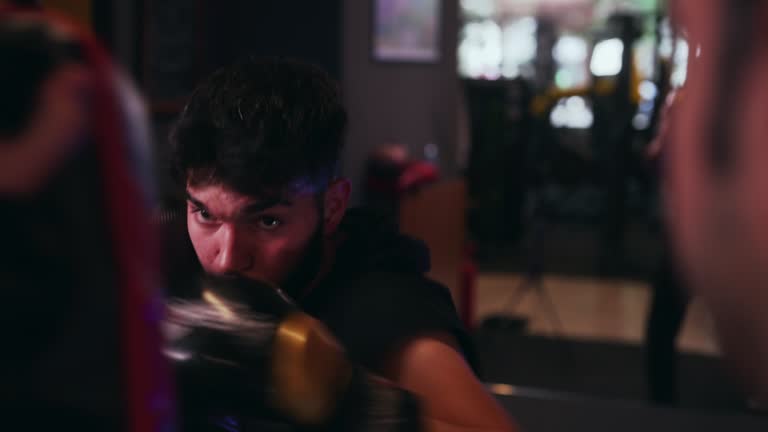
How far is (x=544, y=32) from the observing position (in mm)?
11648

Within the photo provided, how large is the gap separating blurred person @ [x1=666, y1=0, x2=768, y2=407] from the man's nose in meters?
0.67

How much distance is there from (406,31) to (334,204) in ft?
12.3

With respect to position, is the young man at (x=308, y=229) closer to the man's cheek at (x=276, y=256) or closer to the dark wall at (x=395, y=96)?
the man's cheek at (x=276, y=256)

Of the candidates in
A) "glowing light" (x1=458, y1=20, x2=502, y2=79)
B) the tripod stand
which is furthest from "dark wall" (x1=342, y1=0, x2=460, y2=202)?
"glowing light" (x1=458, y1=20, x2=502, y2=79)

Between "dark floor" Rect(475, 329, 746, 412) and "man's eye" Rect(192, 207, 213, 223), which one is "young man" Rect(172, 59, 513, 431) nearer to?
"man's eye" Rect(192, 207, 213, 223)

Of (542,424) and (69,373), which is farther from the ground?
(69,373)

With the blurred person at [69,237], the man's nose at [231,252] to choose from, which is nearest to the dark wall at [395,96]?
the man's nose at [231,252]

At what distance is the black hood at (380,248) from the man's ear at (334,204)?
0.02m

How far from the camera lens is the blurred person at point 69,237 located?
41 centimetres

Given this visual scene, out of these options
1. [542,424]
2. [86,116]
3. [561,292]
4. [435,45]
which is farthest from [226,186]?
[561,292]

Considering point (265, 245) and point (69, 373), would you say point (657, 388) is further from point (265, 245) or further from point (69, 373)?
point (69, 373)

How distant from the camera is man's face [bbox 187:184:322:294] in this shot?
105cm

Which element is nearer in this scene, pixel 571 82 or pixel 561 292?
pixel 561 292

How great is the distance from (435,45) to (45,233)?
477 cm
